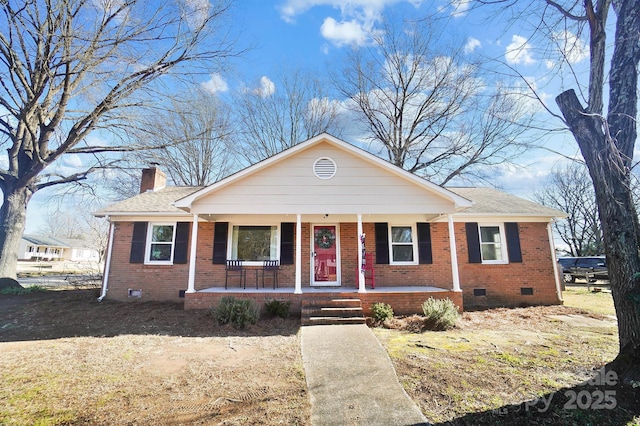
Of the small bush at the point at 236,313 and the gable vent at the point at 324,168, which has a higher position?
the gable vent at the point at 324,168

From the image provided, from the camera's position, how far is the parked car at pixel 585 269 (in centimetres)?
1488

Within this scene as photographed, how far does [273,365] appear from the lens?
456cm

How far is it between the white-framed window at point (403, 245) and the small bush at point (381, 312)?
2655 mm

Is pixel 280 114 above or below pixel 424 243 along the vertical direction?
above

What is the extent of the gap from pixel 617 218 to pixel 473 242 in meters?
6.68

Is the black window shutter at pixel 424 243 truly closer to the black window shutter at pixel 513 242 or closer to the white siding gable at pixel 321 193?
the white siding gable at pixel 321 193

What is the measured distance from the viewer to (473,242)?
10.1 m

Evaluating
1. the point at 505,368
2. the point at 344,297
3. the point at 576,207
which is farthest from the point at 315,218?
the point at 576,207

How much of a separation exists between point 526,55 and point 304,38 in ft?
26.8

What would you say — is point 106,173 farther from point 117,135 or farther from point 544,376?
point 544,376

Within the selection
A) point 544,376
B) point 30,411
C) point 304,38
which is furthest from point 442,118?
point 30,411

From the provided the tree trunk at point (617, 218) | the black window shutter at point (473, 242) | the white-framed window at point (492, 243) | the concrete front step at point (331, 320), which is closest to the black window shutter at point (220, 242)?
the concrete front step at point (331, 320)

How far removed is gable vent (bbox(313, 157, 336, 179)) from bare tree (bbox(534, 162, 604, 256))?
30.4 meters

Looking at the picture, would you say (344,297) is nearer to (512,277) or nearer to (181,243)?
(181,243)
